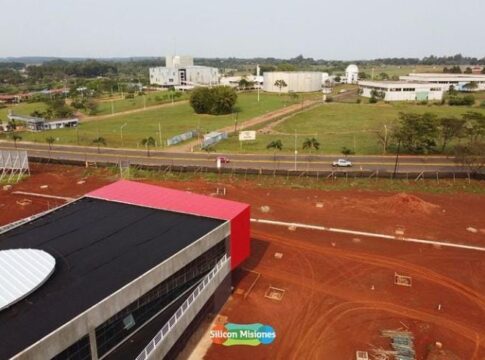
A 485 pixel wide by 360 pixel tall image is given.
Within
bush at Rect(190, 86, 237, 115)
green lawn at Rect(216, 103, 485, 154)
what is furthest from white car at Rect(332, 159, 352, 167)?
bush at Rect(190, 86, 237, 115)

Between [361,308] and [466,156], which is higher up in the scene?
[466,156]

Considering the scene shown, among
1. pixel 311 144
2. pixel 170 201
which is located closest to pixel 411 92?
pixel 311 144

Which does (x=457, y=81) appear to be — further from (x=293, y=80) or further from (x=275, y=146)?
(x=275, y=146)

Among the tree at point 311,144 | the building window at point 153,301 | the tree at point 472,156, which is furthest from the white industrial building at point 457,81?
the building window at point 153,301

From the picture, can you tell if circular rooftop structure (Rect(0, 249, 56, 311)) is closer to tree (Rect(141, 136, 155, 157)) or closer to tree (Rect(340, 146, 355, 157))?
tree (Rect(141, 136, 155, 157))

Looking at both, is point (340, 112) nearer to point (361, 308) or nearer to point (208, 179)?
point (208, 179)

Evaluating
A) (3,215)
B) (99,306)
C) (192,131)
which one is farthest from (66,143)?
(99,306)
